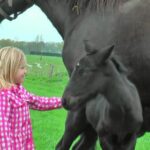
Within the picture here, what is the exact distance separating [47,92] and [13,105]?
22.1 feet

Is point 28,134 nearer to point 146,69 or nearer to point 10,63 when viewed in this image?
point 10,63

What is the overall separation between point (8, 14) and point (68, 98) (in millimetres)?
1401

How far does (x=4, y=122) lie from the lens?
2.68m

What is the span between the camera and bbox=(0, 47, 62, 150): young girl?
2.70 metres

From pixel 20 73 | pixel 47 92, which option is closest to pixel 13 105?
pixel 20 73

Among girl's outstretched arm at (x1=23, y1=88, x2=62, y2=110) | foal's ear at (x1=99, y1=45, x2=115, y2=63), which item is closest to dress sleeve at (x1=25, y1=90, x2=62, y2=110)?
girl's outstretched arm at (x1=23, y1=88, x2=62, y2=110)

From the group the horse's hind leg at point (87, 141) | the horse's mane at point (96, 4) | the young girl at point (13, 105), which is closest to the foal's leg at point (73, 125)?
the horse's hind leg at point (87, 141)

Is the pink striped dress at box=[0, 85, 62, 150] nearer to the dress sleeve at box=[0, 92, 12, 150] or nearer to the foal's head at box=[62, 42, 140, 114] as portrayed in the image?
the dress sleeve at box=[0, 92, 12, 150]

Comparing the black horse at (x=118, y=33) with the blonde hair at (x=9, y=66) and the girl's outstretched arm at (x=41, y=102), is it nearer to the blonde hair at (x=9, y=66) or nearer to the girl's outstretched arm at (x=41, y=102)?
the girl's outstretched arm at (x=41, y=102)

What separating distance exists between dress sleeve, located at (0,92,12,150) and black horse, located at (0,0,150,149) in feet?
1.92

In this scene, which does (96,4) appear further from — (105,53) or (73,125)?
(73,125)

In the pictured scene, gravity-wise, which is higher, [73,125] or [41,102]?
[41,102]

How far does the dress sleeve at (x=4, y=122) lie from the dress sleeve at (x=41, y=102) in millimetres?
214

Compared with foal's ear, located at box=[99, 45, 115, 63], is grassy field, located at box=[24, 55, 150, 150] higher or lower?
lower
